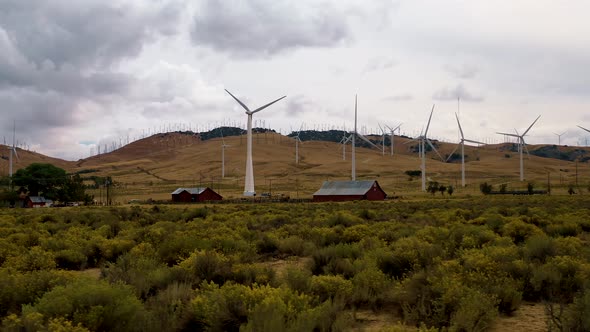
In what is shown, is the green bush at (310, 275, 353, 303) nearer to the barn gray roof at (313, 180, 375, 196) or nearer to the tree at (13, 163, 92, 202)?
the barn gray roof at (313, 180, 375, 196)

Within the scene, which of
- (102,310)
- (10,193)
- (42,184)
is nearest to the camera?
(102,310)

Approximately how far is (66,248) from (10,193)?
7397 centimetres

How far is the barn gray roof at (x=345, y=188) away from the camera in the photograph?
8250 centimetres

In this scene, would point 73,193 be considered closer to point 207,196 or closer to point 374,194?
point 207,196

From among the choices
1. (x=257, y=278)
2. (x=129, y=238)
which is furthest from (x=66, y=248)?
(x=257, y=278)

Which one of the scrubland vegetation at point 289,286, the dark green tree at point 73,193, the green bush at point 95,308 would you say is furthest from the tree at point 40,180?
the green bush at point 95,308

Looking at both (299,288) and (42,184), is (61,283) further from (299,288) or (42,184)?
(42,184)

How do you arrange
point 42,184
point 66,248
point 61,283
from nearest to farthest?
point 61,283 → point 66,248 → point 42,184

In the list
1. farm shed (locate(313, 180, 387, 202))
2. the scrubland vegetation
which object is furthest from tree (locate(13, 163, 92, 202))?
the scrubland vegetation

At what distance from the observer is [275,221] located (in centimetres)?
3105

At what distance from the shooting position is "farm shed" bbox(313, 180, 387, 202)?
266 feet

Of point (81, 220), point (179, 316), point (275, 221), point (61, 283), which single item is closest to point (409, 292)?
point (179, 316)

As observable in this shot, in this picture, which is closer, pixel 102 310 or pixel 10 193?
pixel 102 310

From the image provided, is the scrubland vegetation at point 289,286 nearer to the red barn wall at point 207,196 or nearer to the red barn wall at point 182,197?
the red barn wall at point 207,196
